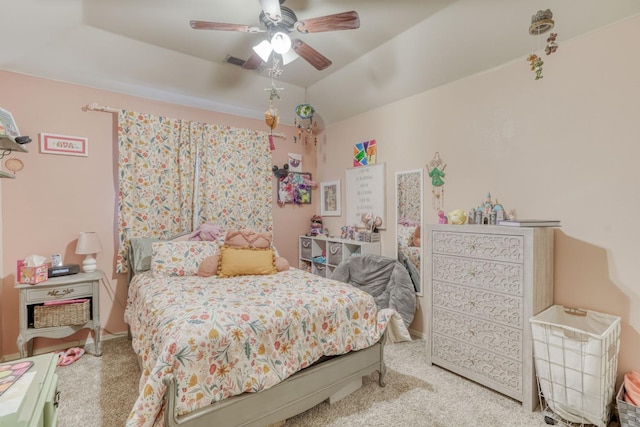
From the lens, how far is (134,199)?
9.92ft

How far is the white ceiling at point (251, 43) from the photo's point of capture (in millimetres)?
2088

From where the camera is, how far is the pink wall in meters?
2.58

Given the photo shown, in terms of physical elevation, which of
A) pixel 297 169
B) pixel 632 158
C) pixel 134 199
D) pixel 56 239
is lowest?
pixel 56 239

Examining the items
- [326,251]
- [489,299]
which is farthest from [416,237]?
[326,251]

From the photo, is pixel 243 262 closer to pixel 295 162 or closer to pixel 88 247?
pixel 88 247

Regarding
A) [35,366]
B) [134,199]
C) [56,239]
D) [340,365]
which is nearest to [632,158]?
[340,365]

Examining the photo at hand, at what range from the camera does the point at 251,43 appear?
259 centimetres

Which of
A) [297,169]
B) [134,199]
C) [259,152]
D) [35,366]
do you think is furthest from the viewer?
[297,169]

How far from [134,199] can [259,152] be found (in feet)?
4.94

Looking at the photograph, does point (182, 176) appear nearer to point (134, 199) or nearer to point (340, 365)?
point (134, 199)

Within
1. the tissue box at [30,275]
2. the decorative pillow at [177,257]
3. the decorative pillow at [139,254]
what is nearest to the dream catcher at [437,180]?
the decorative pillow at [177,257]

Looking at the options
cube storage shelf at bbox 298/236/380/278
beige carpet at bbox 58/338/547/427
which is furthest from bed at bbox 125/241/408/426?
cube storage shelf at bbox 298/236/380/278

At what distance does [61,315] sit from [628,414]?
3929 millimetres

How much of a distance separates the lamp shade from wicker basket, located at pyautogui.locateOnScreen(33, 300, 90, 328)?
1.45ft
